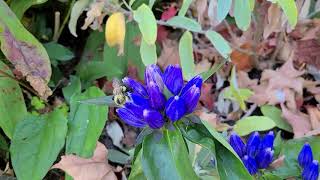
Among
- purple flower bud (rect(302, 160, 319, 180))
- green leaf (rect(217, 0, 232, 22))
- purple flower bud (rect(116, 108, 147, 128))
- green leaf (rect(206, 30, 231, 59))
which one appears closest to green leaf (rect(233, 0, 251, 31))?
green leaf (rect(217, 0, 232, 22))

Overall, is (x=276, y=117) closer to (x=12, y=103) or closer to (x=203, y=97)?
(x=203, y=97)

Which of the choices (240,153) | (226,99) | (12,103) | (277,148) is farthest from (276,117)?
(12,103)

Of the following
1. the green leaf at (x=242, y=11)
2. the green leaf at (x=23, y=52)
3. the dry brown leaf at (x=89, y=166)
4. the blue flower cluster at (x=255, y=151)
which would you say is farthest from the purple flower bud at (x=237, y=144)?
the green leaf at (x=23, y=52)

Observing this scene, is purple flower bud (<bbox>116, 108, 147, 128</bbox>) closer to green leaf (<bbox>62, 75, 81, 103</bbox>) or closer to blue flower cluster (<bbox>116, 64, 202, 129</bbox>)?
blue flower cluster (<bbox>116, 64, 202, 129</bbox>)

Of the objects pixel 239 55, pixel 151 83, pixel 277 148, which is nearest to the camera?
pixel 151 83

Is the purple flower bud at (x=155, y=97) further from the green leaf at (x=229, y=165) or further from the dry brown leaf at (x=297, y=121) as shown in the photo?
the dry brown leaf at (x=297, y=121)
